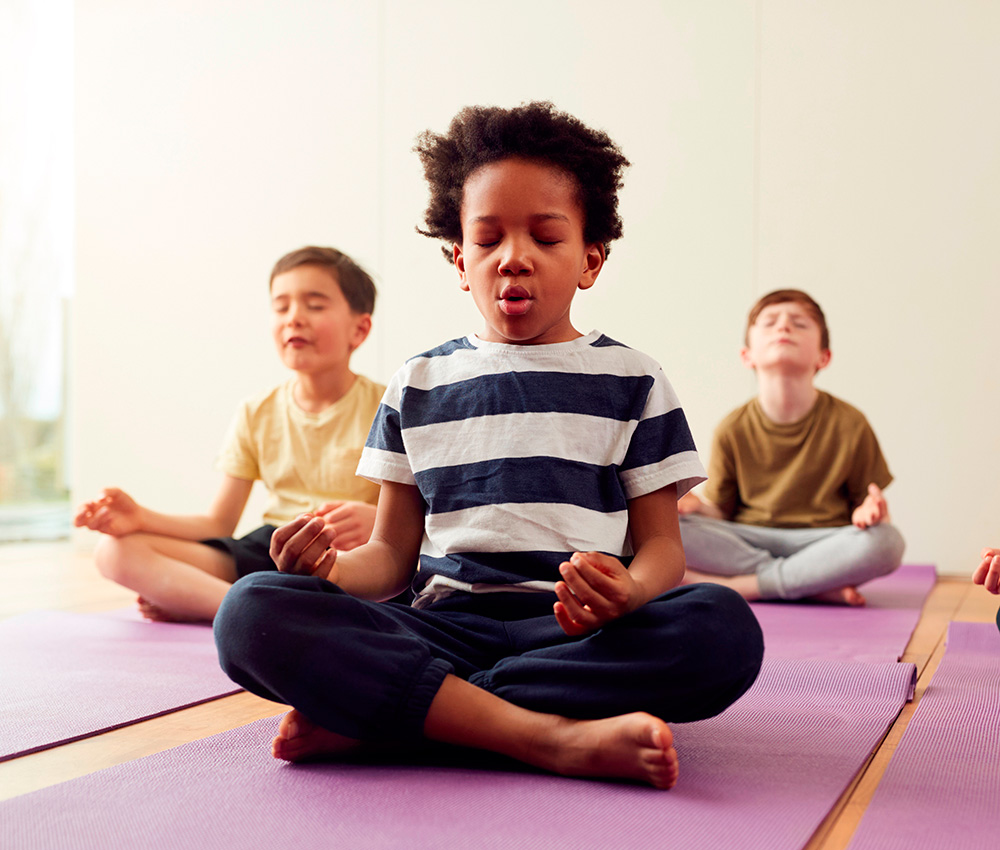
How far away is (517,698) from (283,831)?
0.77ft

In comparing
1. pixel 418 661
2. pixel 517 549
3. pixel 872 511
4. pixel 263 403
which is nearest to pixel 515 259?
pixel 517 549

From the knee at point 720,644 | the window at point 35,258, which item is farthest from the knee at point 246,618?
the window at point 35,258

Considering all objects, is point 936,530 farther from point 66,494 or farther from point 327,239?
point 66,494

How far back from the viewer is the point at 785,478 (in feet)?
7.37

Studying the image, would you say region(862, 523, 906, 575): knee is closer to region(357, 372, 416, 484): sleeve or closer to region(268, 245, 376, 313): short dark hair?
region(268, 245, 376, 313): short dark hair

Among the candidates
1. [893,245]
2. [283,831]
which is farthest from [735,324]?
[283,831]

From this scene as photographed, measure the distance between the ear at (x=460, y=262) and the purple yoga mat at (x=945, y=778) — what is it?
62 cm

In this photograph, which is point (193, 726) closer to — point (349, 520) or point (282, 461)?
point (349, 520)

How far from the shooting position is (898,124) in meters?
2.69

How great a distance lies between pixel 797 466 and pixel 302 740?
1561mm

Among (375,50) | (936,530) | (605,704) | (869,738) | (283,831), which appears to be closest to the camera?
(283,831)

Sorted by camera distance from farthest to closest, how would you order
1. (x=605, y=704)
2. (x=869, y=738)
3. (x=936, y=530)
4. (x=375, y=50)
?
1. (x=375, y=50)
2. (x=936, y=530)
3. (x=869, y=738)
4. (x=605, y=704)

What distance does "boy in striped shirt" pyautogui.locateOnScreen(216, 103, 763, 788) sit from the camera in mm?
857

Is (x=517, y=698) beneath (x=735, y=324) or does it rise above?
beneath
